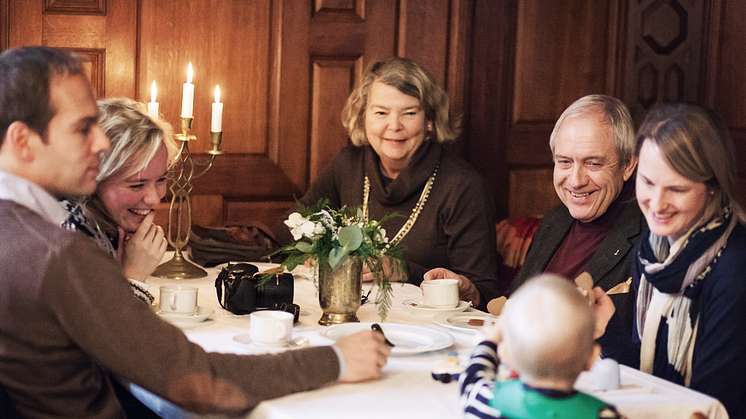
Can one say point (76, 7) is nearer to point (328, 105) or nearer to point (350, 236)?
point (328, 105)

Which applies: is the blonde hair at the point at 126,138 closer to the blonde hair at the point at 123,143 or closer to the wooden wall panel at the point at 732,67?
the blonde hair at the point at 123,143

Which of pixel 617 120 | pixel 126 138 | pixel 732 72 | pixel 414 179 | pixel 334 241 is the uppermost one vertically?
pixel 732 72

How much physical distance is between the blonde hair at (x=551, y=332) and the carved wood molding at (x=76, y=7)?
2572mm

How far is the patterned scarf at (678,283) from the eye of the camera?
1.65m

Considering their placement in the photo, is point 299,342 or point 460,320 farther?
point 460,320

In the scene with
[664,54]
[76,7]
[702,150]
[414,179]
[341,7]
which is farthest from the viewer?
[664,54]

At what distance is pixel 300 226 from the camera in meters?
1.90

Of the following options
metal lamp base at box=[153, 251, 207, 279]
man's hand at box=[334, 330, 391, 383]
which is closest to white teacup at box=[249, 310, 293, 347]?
man's hand at box=[334, 330, 391, 383]

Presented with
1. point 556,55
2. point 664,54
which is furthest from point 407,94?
point 664,54

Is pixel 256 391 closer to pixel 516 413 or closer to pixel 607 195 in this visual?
pixel 516 413

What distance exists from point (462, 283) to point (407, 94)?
33.2 inches

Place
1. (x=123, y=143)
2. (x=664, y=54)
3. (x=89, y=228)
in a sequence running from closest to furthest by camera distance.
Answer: (x=89, y=228), (x=123, y=143), (x=664, y=54)

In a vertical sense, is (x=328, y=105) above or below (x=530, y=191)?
above

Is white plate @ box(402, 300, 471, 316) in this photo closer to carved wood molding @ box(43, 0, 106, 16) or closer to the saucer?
the saucer
